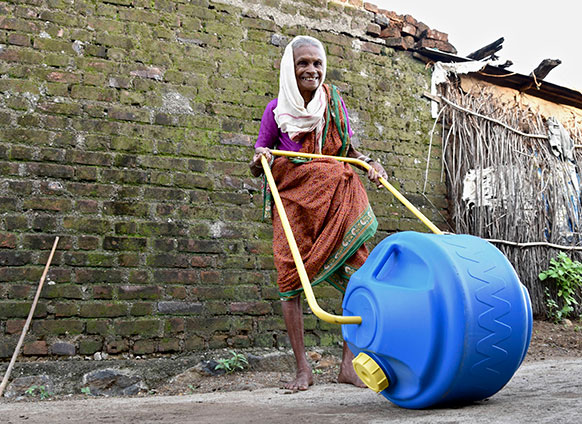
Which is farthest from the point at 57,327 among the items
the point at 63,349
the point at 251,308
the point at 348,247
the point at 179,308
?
the point at 348,247

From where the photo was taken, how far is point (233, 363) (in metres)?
3.44

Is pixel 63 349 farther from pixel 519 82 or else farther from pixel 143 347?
pixel 519 82

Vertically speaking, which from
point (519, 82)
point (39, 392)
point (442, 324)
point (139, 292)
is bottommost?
point (39, 392)

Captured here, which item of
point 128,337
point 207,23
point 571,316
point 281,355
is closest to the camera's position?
point 128,337

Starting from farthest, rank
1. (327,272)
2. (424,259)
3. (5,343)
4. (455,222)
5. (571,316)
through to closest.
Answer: (571,316), (455,222), (5,343), (327,272), (424,259)

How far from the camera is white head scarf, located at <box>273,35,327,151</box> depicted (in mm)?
2777

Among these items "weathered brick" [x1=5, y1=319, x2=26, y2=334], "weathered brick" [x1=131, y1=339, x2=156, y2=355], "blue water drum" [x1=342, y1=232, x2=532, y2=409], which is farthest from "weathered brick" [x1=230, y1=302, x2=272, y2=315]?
"blue water drum" [x1=342, y1=232, x2=532, y2=409]

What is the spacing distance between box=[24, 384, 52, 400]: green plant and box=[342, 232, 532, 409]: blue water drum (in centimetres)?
207

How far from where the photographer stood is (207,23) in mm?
3854

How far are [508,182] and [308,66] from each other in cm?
272

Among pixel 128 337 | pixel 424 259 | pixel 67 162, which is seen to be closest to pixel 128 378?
pixel 128 337

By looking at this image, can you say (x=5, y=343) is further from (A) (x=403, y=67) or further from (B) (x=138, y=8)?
(A) (x=403, y=67)

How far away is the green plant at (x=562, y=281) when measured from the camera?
4809mm

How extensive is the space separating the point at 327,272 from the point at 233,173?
53.2 inches
